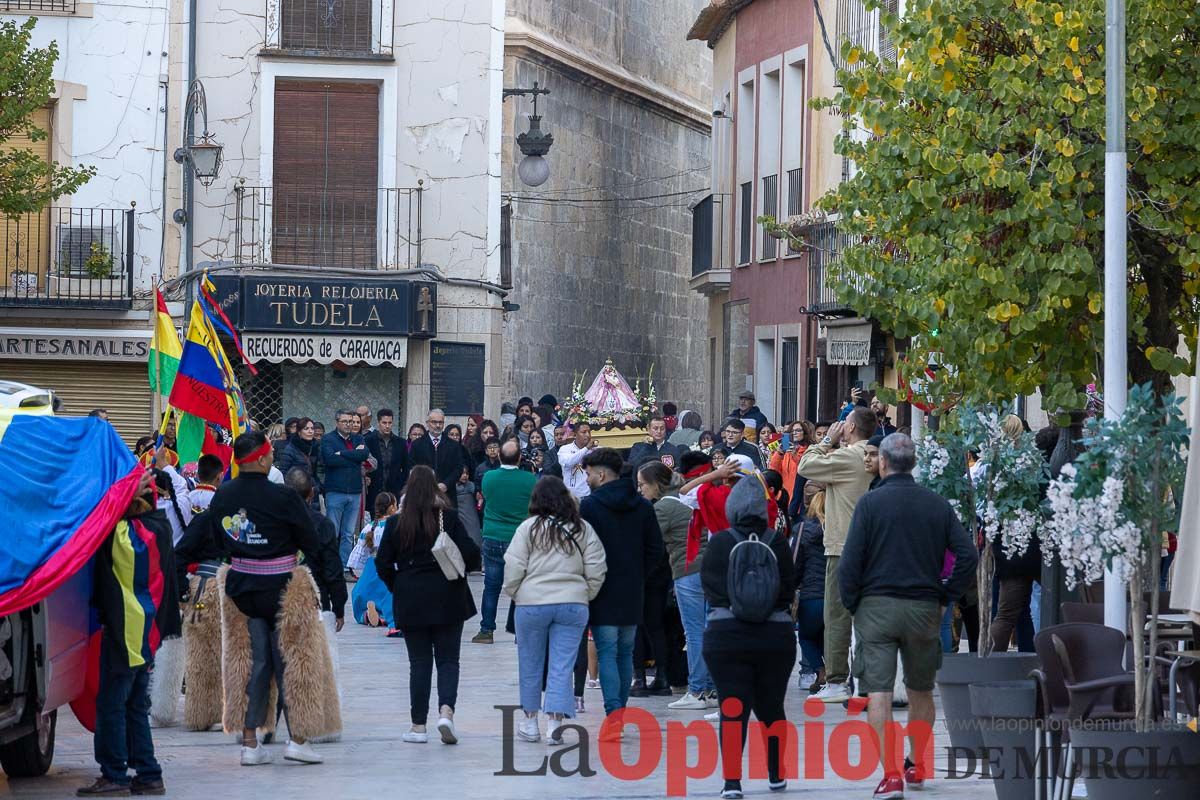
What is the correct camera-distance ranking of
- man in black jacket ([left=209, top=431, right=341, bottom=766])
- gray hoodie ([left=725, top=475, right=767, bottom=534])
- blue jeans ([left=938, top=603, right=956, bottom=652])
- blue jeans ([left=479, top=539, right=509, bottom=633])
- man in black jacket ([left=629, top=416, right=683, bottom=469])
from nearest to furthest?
Answer: gray hoodie ([left=725, top=475, right=767, bottom=534]) < man in black jacket ([left=209, top=431, right=341, bottom=766]) < blue jeans ([left=938, top=603, right=956, bottom=652]) < blue jeans ([left=479, top=539, right=509, bottom=633]) < man in black jacket ([left=629, top=416, right=683, bottom=469])

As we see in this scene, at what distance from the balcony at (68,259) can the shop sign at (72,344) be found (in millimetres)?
420

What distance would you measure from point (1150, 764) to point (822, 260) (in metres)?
19.3

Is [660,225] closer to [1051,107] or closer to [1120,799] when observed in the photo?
[1051,107]

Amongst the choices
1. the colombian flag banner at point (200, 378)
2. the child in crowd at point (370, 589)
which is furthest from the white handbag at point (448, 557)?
the child in crowd at point (370, 589)

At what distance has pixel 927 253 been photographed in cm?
1536

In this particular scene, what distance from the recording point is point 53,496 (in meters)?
10.2

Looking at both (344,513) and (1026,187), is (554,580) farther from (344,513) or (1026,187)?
(344,513)

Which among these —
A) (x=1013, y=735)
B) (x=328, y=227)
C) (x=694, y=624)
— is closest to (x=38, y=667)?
(x=1013, y=735)

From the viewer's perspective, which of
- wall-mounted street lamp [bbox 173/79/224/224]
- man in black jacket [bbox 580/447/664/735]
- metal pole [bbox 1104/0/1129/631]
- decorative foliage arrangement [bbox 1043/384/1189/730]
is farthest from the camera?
wall-mounted street lamp [bbox 173/79/224/224]

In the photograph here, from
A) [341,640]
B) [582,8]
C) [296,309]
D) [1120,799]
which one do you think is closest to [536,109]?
[582,8]

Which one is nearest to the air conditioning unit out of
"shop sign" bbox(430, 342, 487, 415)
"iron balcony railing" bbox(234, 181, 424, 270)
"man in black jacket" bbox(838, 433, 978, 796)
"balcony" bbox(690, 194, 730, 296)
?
"iron balcony railing" bbox(234, 181, 424, 270)

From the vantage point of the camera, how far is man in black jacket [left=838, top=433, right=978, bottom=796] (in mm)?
10453

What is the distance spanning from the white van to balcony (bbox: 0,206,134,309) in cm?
1705

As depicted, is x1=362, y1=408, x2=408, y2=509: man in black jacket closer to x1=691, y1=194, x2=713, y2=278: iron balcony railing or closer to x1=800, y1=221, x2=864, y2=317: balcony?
x1=800, y1=221, x2=864, y2=317: balcony
